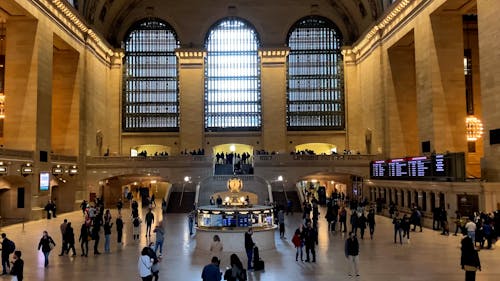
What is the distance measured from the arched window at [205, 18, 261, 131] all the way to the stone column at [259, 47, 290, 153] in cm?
101

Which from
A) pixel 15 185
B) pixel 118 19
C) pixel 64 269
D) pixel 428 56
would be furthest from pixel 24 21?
pixel 428 56

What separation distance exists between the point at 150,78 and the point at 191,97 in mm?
4285

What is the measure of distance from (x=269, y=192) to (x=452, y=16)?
46.6 ft

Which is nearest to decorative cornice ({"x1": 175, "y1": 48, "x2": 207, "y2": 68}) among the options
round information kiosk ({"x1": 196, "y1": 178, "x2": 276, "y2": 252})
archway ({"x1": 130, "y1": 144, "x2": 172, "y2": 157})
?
archway ({"x1": 130, "y1": 144, "x2": 172, "y2": 157})

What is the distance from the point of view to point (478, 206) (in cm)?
1969

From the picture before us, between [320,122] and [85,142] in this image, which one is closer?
[85,142]

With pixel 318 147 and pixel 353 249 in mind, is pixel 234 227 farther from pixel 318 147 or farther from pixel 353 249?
pixel 318 147

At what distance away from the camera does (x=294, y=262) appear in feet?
45.7

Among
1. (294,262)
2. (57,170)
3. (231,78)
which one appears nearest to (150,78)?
(231,78)

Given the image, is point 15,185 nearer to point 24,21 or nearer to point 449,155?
point 24,21

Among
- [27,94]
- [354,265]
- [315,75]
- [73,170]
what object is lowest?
[354,265]

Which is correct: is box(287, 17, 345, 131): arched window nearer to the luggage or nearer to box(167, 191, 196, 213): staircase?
box(167, 191, 196, 213): staircase

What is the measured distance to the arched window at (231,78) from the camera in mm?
43031

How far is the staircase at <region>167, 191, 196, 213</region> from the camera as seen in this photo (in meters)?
30.3
